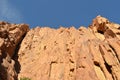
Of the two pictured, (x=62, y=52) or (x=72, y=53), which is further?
(x=62, y=52)

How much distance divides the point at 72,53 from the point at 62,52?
1.48m

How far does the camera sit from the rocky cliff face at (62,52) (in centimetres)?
4469

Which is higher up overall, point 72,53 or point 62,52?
point 62,52

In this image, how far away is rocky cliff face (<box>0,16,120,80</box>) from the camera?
147 feet

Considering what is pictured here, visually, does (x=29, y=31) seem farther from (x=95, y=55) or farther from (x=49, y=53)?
(x=95, y=55)

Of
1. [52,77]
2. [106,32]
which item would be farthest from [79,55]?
[106,32]

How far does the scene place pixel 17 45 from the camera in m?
55.9

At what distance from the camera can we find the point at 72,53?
50781 mm

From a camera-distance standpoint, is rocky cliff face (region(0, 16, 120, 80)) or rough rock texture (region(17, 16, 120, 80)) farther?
rough rock texture (region(17, 16, 120, 80))

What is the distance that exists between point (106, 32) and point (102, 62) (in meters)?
11.1

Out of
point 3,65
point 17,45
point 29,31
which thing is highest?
point 29,31

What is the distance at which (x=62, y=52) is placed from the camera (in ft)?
169

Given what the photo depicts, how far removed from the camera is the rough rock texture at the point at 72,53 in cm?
4622

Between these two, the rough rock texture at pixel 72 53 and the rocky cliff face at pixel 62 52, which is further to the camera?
the rough rock texture at pixel 72 53
